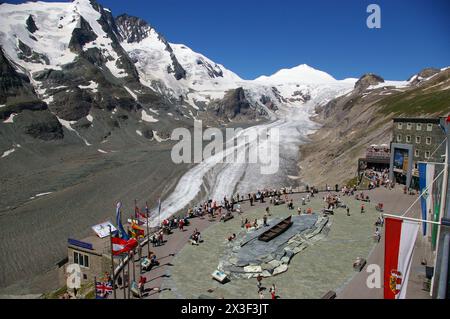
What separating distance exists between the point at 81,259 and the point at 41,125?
372 ft

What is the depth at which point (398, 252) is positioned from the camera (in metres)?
16.2

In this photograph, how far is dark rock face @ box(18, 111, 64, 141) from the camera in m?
128

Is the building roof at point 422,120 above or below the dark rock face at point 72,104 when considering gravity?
below

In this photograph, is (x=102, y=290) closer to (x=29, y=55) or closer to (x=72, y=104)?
(x=72, y=104)

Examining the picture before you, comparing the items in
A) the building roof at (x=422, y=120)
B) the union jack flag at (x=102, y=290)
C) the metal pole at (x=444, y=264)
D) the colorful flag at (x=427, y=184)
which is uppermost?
the building roof at (x=422, y=120)

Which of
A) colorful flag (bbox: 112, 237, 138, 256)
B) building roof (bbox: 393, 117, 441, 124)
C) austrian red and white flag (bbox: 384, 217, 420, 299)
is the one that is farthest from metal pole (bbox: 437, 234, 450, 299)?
building roof (bbox: 393, 117, 441, 124)

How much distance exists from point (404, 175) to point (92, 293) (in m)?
43.7

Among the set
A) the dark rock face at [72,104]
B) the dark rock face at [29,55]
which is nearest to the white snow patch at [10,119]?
the dark rock face at [72,104]

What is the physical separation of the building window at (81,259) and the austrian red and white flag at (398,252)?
24850 mm

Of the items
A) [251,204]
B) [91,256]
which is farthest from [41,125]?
[91,256]


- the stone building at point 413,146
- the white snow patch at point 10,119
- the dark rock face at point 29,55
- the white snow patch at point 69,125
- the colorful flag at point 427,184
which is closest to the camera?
the colorful flag at point 427,184

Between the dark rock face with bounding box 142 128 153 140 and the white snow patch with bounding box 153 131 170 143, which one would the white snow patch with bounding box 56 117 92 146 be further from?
the white snow patch with bounding box 153 131 170 143

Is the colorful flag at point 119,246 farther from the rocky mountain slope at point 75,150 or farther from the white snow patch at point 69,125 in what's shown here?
the white snow patch at point 69,125

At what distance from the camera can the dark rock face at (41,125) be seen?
128 metres
